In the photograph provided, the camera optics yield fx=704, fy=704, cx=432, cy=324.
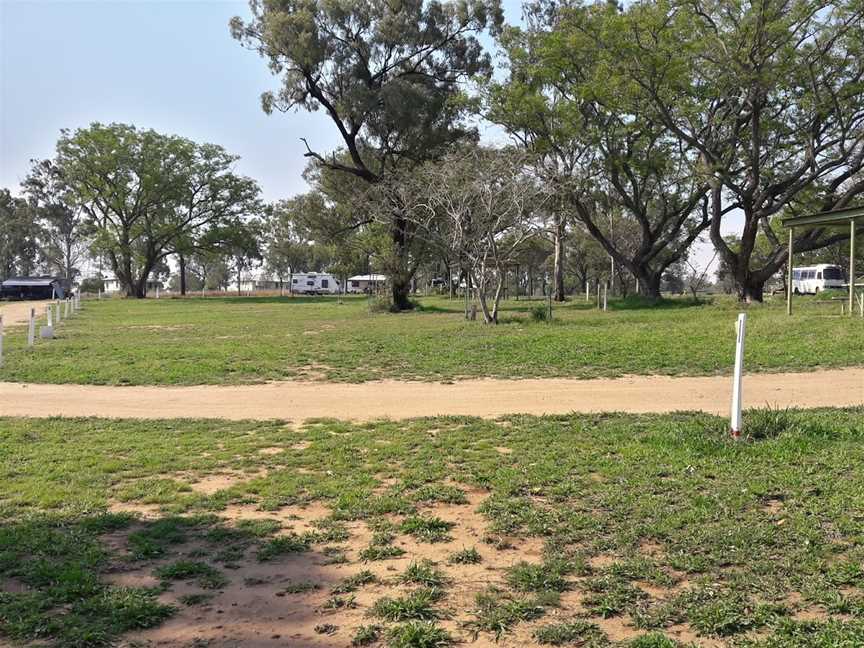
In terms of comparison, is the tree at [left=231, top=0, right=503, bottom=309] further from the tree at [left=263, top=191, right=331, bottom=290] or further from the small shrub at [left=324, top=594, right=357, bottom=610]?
the small shrub at [left=324, top=594, right=357, bottom=610]

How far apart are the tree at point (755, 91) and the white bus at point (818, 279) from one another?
63.7 feet

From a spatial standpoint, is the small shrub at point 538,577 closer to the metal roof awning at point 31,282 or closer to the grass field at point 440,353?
the grass field at point 440,353

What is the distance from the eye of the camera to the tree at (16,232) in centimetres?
7688

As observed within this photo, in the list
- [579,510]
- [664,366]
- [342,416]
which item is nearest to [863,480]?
[579,510]

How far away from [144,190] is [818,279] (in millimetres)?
52726

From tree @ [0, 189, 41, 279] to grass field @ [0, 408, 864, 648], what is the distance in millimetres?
81024

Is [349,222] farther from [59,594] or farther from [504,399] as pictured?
[59,594]

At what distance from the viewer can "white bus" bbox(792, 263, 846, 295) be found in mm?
50125

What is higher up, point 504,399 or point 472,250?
point 472,250

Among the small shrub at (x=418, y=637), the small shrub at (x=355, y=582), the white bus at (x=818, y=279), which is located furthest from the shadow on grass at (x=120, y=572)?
the white bus at (x=818, y=279)

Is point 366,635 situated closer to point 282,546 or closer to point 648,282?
point 282,546

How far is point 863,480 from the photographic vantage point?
546cm

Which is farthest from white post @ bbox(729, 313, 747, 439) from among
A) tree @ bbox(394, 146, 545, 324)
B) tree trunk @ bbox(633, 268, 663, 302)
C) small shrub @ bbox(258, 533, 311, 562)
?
tree trunk @ bbox(633, 268, 663, 302)

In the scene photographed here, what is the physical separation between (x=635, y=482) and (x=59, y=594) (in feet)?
13.6
